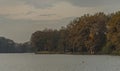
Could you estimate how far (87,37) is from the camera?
11412 centimetres

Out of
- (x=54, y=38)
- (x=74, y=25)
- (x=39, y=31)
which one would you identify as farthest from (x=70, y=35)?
(x=39, y=31)

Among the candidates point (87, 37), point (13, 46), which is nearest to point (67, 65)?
point (87, 37)

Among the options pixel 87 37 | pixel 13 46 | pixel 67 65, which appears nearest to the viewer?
pixel 67 65

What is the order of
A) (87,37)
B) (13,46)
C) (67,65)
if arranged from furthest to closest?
(13,46), (87,37), (67,65)

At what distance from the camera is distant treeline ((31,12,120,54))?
99287 millimetres

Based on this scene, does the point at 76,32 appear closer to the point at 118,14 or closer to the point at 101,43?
the point at 101,43

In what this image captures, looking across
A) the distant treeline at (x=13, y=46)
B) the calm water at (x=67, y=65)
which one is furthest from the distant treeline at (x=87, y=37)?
the distant treeline at (x=13, y=46)

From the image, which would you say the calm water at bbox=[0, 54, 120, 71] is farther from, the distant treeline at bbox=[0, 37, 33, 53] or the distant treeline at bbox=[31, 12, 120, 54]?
the distant treeline at bbox=[0, 37, 33, 53]

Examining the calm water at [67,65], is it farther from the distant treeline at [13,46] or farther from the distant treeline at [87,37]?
the distant treeline at [13,46]

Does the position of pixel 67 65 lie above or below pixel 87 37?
below

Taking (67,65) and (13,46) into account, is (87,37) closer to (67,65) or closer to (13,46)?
(67,65)

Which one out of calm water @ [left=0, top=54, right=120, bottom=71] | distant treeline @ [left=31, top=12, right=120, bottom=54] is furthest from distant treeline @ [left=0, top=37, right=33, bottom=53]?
calm water @ [left=0, top=54, right=120, bottom=71]

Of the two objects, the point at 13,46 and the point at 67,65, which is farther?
the point at 13,46

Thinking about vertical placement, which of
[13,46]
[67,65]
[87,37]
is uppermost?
[13,46]
